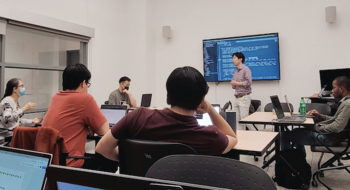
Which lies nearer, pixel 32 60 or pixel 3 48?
pixel 3 48

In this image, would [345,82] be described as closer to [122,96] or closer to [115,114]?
[115,114]

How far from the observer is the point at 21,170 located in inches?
29.4

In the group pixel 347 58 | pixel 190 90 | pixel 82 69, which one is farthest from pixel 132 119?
pixel 347 58

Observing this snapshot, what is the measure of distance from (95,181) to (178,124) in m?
0.70

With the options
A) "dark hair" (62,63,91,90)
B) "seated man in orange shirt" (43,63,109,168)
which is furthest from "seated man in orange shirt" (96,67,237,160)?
"dark hair" (62,63,91,90)

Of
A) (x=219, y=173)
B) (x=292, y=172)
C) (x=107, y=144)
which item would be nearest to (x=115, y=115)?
(x=107, y=144)

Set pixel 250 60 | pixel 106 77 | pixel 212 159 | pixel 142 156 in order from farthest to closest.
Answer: pixel 106 77 < pixel 250 60 < pixel 142 156 < pixel 212 159

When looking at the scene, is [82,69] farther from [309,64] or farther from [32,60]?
[309,64]

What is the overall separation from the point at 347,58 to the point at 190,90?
186 inches

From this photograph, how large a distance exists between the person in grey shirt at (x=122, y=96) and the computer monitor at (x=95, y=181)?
3834 mm

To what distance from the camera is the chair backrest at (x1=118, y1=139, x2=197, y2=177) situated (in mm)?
1085

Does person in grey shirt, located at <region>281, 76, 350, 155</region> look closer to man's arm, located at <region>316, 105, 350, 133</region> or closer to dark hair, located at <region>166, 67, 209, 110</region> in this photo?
man's arm, located at <region>316, 105, 350, 133</region>

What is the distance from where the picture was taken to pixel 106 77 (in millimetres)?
5773

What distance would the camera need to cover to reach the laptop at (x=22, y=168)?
0.72 metres
